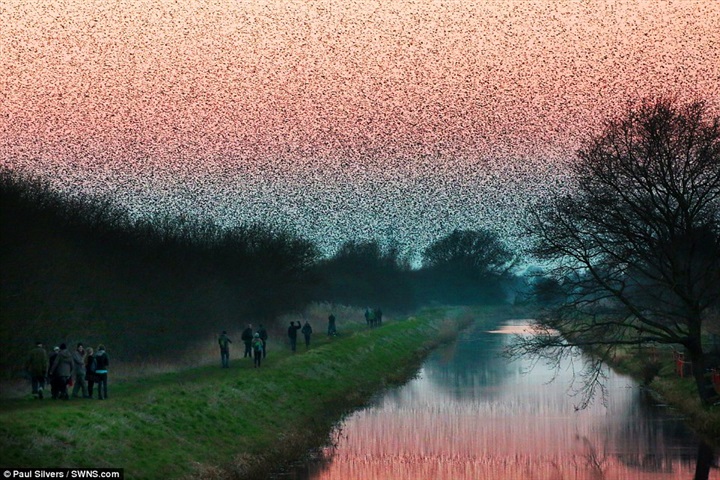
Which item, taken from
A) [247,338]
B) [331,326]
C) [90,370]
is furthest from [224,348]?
[331,326]

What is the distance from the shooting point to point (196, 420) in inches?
1228

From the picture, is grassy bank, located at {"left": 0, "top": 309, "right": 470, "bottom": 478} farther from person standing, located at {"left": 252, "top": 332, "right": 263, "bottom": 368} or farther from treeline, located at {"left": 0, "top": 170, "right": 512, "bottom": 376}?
treeline, located at {"left": 0, "top": 170, "right": 512, "bottom": 376}

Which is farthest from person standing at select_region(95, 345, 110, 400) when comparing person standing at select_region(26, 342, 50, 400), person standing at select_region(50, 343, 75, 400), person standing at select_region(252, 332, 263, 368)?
person standing at select_region(252, 332, 263, 368)

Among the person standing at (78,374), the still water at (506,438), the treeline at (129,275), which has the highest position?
the treeline at (129,275)

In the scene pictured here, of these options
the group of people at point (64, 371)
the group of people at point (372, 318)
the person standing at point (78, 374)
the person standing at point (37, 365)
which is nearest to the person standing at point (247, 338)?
the group of people at point (64, 371)

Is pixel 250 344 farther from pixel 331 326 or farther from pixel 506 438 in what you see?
pixel 331 326

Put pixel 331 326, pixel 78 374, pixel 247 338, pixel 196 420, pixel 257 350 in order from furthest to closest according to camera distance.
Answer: pixel 331 326 → pixel 247 338 → pixel 257 350 → pixel 78 374 → pixel 196 420

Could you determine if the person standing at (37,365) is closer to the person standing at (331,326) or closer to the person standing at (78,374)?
the person standing at (78,374)

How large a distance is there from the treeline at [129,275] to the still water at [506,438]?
12110 millimetres

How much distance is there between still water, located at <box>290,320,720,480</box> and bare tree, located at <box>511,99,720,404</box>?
318cm

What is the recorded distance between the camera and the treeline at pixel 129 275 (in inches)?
1446

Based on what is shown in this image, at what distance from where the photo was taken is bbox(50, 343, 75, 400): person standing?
33.2 metres

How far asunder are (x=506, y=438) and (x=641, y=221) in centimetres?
982

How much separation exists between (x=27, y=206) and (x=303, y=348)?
21804mm
